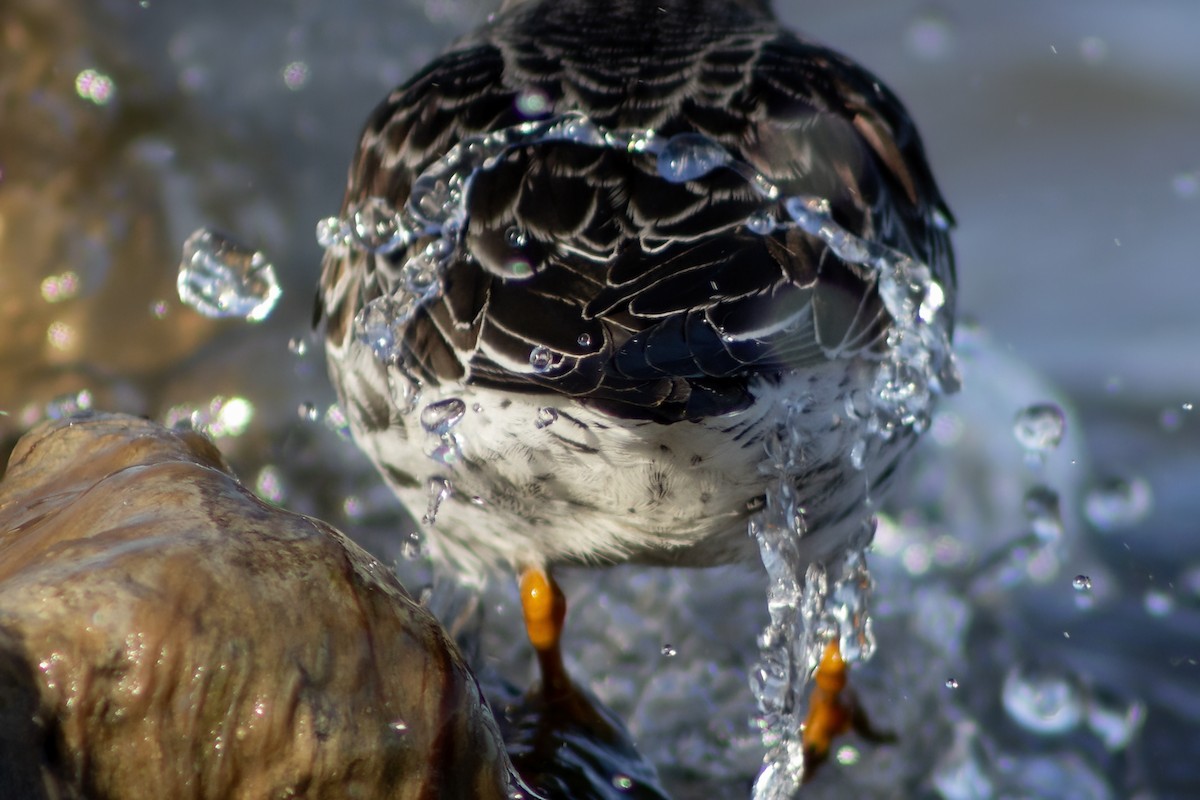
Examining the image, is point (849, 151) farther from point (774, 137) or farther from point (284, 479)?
point (284, 479)

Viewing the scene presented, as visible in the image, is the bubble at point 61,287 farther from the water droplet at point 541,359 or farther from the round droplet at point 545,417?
the water droplet at point 541,359

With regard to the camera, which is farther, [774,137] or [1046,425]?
[1046,425]

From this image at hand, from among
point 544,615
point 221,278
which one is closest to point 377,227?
point 544,615

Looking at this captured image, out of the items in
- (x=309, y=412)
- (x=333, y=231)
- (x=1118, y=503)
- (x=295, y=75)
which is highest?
(x=333, y=231)

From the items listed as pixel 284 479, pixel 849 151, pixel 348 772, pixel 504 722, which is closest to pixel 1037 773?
pixel 504 722

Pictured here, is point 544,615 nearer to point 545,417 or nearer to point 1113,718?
point 545,417

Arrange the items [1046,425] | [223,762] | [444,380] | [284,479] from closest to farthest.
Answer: [223,762] → [444,380] → [284,479] → [1046,425]
